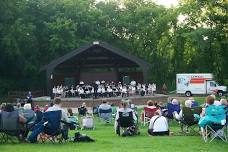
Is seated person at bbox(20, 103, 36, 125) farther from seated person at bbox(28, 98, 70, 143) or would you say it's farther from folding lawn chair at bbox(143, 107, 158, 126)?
folding lawn chair at bbox(143, 107, 158, 126)

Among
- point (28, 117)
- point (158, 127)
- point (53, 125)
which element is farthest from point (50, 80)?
point (53, 125)

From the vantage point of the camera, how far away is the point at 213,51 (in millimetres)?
50500

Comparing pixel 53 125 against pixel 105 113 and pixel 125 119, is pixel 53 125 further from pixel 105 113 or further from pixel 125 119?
pixel 105 113

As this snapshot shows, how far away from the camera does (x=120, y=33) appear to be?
54125 mm

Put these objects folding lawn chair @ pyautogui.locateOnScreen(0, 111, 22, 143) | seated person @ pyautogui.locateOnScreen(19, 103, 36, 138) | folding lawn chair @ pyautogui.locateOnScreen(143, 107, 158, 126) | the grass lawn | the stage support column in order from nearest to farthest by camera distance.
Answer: the grass lawn < folding lawn chair @ pyautogui.locateOnScreen(0, 111, 22, 143) < seated person @ pyautogui.locateOnScreen(19, 103, 36, 138) < folding lawn chair @ pyautogui.locateOnScreen(143, 107, 158, 126) < the stage support column

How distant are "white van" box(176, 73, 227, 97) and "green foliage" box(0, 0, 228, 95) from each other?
2.41 metres

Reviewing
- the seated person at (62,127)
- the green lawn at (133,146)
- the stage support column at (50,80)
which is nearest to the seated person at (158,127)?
the green lawn at (133,146)

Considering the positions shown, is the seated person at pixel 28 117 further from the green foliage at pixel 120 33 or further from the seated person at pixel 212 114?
the green foliage at pixel 120 33

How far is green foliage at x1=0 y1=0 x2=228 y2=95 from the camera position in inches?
1671

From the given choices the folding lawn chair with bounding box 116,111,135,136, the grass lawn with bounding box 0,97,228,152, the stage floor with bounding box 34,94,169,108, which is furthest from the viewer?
the stage floor with bounding box 34,94,169,108

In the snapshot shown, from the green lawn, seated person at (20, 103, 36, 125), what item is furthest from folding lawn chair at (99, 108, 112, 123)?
the green lawn

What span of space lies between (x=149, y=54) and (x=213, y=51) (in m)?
7.75

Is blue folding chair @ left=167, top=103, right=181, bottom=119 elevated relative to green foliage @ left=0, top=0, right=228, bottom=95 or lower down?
lower down

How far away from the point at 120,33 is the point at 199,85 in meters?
12.5
